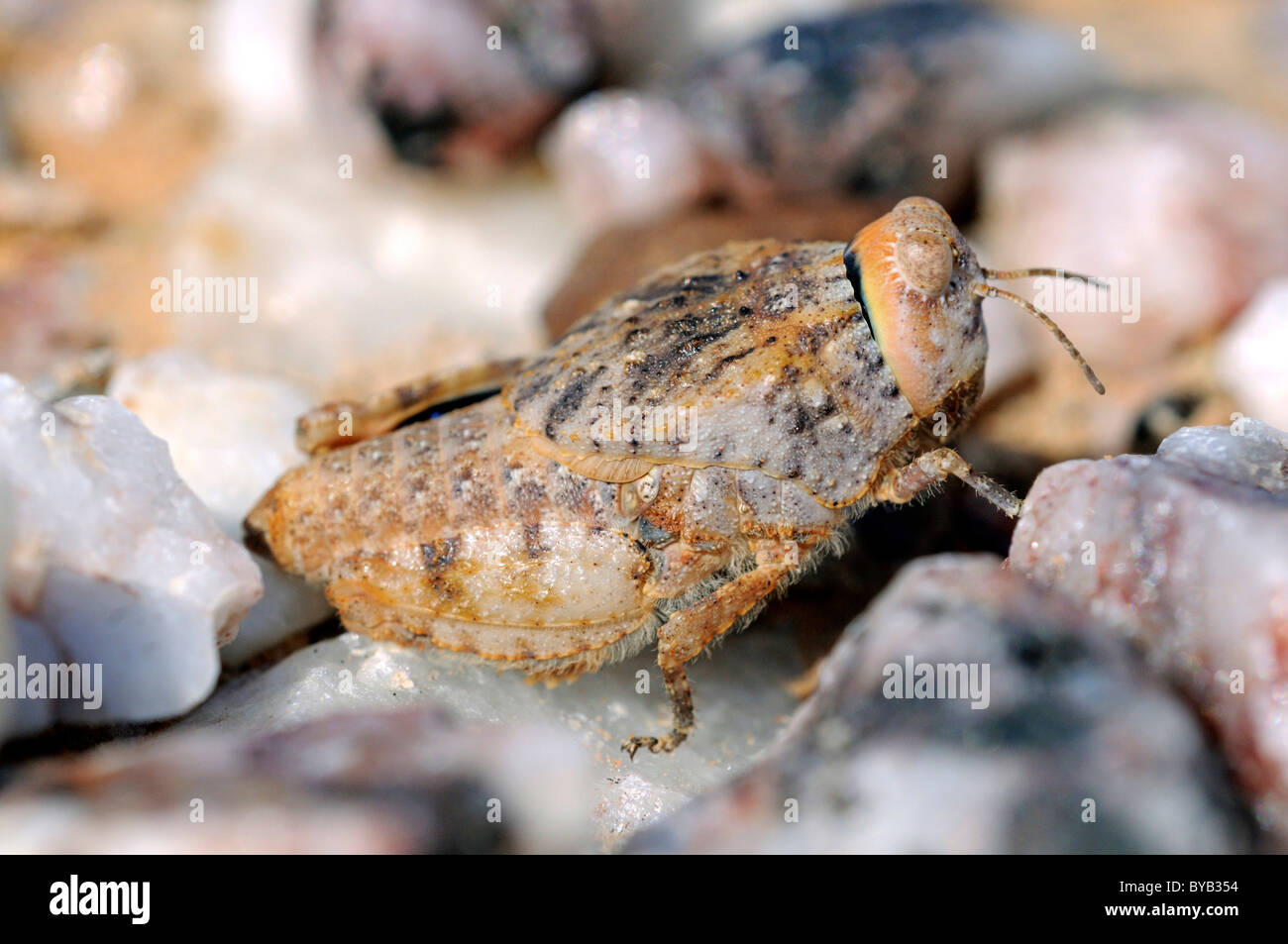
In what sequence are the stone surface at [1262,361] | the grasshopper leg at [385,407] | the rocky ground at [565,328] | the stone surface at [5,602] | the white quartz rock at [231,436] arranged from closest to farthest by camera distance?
the rocky ground at [565,328]
the stone surface at [5,602]
the white quartz rock at [231,436]
the grasshopper leg at [385,407]
the stone surface at [1262,361]

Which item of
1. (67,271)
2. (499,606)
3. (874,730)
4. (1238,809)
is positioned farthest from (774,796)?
(67,271)

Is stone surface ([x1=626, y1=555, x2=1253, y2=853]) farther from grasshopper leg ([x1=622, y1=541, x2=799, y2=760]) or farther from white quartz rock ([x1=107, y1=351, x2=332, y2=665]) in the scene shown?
white quartz rock ([x1=107, y1=351, x2=332, y2=665])

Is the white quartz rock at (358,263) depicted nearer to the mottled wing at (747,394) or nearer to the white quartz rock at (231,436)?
the white quartz rock at (231,436)

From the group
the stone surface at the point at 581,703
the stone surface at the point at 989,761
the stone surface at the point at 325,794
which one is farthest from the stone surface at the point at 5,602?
the stone surface at the point at 989,761

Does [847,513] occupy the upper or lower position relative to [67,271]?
lower

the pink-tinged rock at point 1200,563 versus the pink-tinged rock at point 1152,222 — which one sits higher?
the pink-tinged rock at point 1152,222

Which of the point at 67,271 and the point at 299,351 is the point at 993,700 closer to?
the point at 299,351

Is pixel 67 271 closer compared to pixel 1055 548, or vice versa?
pixel 1055 548

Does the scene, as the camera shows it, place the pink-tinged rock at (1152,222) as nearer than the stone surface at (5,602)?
No
